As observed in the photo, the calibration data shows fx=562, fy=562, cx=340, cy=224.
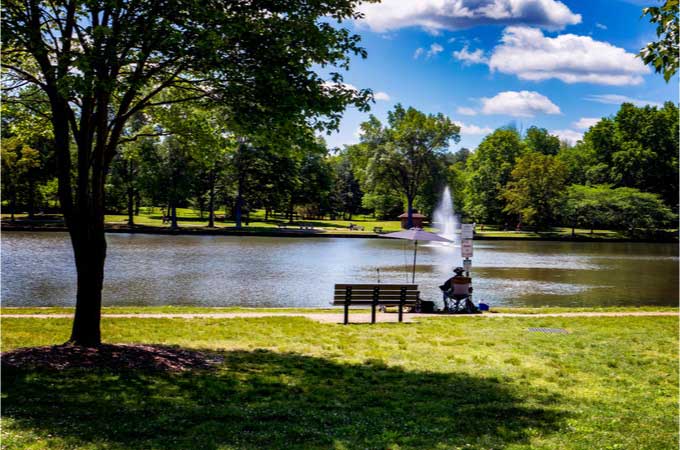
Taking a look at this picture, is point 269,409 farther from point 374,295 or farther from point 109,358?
point 374,295

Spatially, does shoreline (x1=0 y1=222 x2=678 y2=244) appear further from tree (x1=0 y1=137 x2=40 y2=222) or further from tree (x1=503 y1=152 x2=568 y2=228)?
tree (x1=503 y1=152 x2=568 y2=228)

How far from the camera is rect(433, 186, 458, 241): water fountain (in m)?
83.8

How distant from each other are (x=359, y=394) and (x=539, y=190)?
76725 millimetres

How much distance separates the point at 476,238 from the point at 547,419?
64.4m

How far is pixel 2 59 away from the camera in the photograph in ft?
33.3

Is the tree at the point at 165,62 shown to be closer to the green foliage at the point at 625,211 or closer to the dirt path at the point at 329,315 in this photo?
the dirt path at the point at 329,315

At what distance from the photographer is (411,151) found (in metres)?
76.7

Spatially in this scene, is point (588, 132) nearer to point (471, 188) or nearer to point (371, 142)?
point (471, 188)

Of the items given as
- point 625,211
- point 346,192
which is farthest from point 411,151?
point 346,192

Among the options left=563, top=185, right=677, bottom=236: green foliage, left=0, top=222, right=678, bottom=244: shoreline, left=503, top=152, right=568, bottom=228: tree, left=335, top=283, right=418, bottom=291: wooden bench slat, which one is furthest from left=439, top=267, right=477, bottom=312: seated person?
left=563, top=185, right=677, bottom=236: green foliage

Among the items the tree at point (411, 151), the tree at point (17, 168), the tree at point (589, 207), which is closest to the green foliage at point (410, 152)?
the tree at point (411, 151)

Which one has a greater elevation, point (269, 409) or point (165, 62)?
point (165, 62)

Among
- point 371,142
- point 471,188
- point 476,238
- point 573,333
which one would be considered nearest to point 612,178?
point 471,188

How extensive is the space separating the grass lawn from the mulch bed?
341 mm
